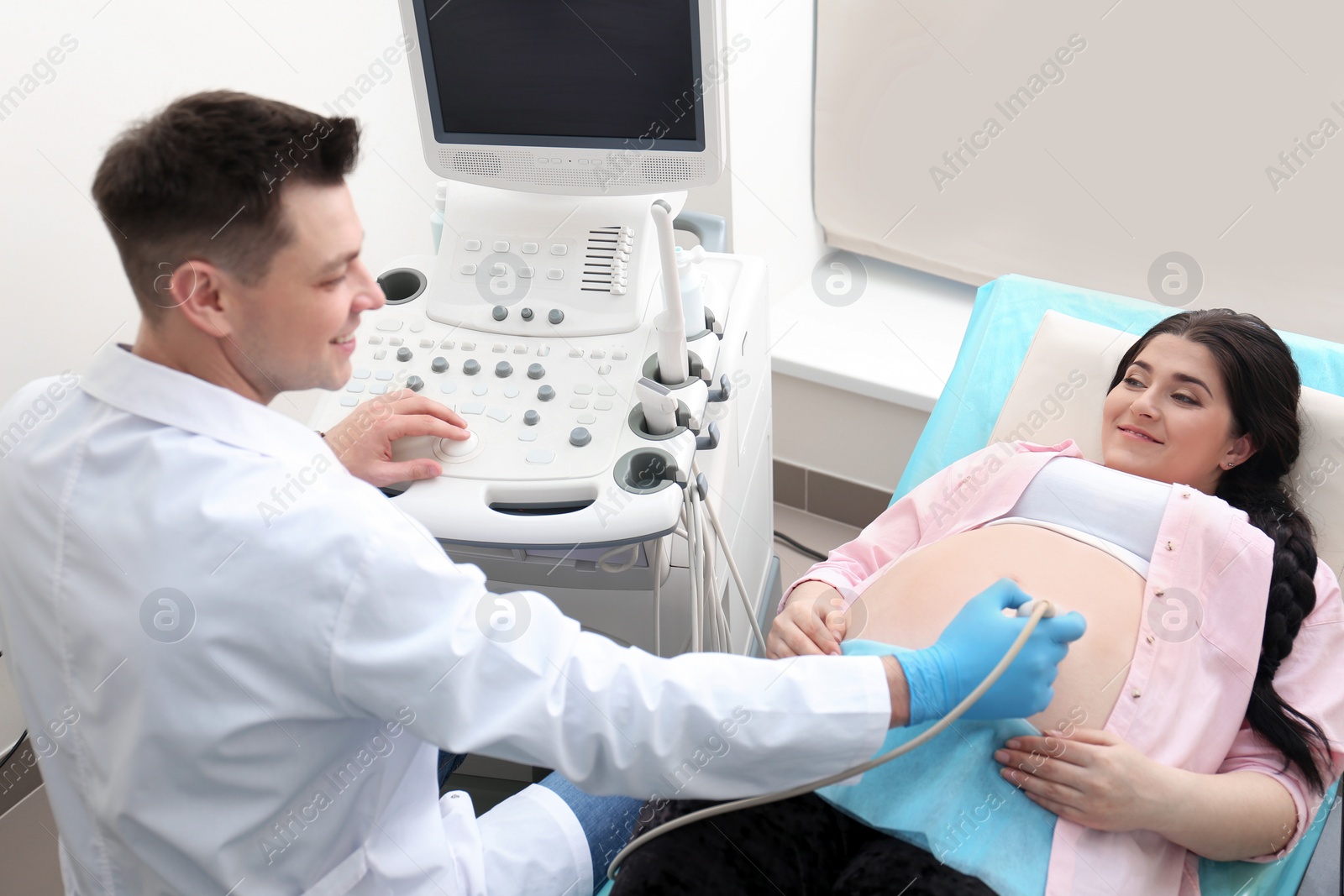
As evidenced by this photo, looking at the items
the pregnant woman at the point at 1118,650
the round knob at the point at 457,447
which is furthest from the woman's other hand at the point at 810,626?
the round knob at the point at 457,447

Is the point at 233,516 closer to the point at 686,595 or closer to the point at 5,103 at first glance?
the point at 686,595

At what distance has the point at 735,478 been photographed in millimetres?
1618

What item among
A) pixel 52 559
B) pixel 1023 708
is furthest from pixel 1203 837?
pixel 52 559

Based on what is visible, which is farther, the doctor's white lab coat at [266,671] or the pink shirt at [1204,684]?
the pink shirt at [1204,684]

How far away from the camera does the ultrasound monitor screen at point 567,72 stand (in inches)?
52.8

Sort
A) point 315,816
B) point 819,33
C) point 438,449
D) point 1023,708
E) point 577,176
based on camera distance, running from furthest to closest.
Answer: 1. point 819,33
2. point 577,176
3. point 438,449
4. point 1023,708
5. point 315,816

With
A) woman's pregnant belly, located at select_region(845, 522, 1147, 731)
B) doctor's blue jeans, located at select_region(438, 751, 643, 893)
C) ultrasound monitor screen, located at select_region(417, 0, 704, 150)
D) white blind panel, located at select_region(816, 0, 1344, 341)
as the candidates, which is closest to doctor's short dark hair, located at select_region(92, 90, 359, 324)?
ultrasound monitor screen, located at select_region(417, 0, 704, 150)

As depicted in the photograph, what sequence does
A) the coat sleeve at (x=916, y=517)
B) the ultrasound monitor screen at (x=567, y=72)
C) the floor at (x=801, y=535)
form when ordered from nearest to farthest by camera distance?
the ultrasound monitor screen at (x=567, y=72) → the coat sleeve at (x=916, y=517) → the floor at (x=801, y=535)

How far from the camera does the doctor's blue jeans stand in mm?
1195

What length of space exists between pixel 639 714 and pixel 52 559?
52cm

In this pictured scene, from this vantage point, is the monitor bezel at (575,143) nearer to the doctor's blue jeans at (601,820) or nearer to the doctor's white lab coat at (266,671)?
the doctor's white lab coat at (266,671)

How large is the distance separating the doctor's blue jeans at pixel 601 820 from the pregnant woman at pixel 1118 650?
0.03 metres

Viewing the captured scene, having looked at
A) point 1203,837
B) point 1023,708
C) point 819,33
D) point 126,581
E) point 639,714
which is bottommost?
point 1203,837

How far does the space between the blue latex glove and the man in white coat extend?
1 centimetres
